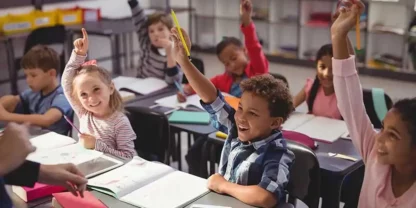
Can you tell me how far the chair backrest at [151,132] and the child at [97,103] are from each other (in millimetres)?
312

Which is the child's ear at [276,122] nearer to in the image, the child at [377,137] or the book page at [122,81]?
the child at [377,137]

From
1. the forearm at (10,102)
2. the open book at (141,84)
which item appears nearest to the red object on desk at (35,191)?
the forearm at (10,102)

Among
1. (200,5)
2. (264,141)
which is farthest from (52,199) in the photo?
(200,5)

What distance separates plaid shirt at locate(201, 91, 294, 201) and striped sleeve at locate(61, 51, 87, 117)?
791mm

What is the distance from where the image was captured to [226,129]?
6.83 feet

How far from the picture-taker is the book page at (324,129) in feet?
8.61

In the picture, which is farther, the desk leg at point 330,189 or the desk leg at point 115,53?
the desk leg at point 115,53

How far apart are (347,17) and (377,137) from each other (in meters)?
0.42

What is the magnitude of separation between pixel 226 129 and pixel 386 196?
646 mm

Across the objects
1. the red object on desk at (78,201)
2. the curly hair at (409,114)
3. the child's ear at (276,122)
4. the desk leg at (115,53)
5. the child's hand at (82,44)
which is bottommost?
the desk leg at (115,53)

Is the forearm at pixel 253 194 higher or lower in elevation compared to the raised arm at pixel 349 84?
lower

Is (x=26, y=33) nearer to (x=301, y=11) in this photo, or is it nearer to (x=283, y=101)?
(x=301, y=11)

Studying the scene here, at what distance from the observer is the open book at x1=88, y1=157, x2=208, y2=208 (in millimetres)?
1777

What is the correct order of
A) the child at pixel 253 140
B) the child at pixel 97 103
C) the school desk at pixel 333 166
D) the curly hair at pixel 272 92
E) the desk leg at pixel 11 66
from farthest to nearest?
1. the desk leg at pixel 11 66
2. the child at pixel 97 103
3. the school desk at pixel 333 166
4. the curly hair at pixel 272 92
5. the child at pixel 253 140
